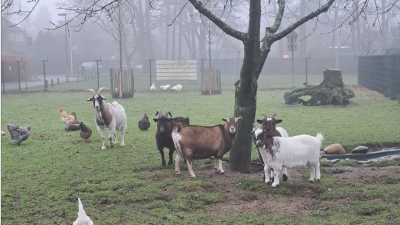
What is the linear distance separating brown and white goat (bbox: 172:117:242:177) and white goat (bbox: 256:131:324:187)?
3.04ft

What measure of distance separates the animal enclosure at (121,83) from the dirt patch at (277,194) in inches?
650

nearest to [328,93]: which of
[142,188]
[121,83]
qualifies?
[121,83]

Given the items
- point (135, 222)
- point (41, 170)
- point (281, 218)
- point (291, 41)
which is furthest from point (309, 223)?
point (291, 41)

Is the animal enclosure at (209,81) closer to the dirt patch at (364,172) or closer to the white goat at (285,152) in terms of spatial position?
the dirt patch at (364,172)

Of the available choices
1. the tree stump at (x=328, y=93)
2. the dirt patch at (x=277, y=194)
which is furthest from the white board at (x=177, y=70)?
the dirt patch at (x=277, y=194)

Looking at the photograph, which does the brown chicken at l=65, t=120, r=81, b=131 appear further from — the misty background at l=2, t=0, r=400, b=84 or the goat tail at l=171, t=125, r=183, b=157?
the misty background at l=2, t=0, r=400, b=84

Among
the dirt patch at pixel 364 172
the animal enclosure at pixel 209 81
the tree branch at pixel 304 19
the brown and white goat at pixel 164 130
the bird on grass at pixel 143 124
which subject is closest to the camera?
the dirt patch at pixel 364 172

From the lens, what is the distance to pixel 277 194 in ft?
22.5

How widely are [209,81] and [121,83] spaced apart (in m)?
5.04

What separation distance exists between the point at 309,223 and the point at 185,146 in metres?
2.77

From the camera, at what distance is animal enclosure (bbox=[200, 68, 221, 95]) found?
86.9ft

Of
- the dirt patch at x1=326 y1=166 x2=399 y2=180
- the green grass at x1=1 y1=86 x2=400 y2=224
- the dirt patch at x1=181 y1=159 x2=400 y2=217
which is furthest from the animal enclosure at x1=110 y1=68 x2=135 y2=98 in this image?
the dirt patch at x1=326 y1=166 x2=399 y2=180

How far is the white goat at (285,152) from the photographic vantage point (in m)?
7.04

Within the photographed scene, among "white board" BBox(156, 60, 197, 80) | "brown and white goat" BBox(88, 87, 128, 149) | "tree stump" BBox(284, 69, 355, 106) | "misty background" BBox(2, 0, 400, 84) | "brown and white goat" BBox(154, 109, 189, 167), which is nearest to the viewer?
"brown and white goat" BBox(154, 109, 189, 167)
